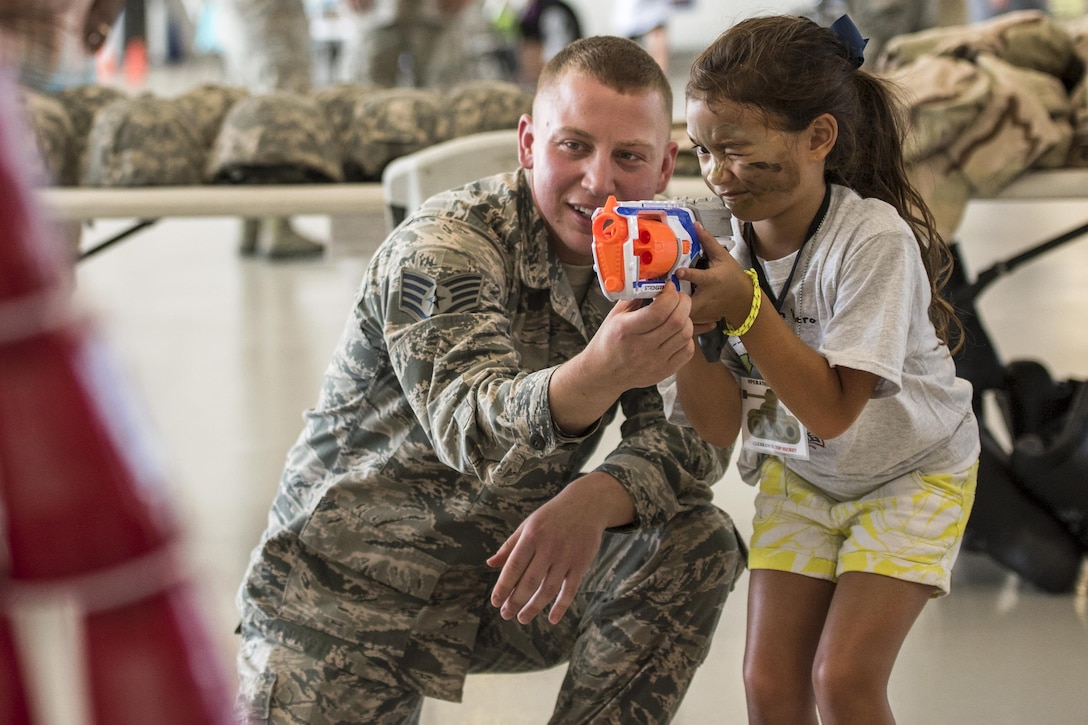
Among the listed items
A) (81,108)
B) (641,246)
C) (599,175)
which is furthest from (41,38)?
(81,108)

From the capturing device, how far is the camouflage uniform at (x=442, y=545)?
4.89 feet

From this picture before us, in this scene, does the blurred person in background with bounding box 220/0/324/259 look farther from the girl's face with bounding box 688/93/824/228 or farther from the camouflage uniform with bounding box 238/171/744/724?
the girl's face with bounding box 688/93/824/228

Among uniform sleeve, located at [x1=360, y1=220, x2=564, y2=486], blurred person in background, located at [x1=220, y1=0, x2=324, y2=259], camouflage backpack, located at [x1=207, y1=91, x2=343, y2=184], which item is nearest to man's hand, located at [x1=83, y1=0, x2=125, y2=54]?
camouflage backpack, located at [x1=207, y1=91, x2=343, y2=184]

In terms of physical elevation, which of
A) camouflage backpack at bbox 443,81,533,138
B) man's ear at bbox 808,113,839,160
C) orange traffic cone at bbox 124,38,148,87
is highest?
man's ear at bbox 808,113,839,160

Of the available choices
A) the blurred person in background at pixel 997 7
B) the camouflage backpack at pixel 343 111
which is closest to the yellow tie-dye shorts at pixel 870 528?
the camouflage backpack at pixel 343 111

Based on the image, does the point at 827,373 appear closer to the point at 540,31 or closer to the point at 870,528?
the point at 870,528

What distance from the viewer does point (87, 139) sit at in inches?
114

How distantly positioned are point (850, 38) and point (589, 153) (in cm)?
34

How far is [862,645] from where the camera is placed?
128 cm

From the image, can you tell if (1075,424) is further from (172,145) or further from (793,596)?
(172,145)

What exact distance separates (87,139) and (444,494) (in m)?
1.81

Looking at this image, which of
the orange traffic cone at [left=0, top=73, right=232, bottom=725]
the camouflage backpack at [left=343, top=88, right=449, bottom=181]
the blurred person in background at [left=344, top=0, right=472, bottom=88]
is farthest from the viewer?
the blurred person in background at [left=344, top=0, right=472, bottom=88]

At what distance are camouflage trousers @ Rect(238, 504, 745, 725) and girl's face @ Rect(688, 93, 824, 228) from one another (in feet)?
1.54

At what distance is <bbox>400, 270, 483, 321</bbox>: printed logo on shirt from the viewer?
1376mm
